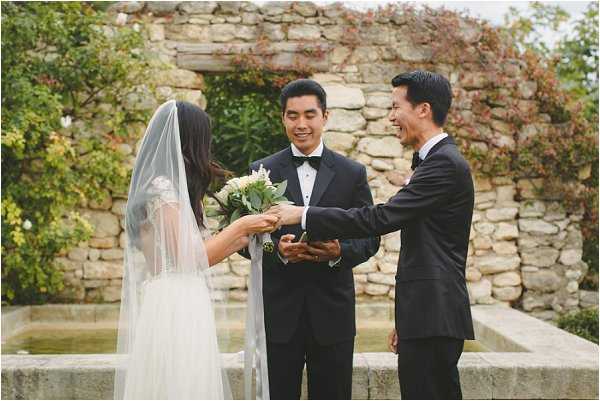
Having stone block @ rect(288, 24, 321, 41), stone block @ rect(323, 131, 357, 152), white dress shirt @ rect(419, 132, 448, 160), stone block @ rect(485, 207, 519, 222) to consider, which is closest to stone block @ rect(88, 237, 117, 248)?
stone block @ rect(323, 131, 357, 152)

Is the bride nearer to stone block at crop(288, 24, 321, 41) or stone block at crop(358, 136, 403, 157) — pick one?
stone block at crop(358, 136, 403, 157)

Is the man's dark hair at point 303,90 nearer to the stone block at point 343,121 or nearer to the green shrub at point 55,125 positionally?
the green shrub at point 55,125

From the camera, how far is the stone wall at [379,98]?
7719mm

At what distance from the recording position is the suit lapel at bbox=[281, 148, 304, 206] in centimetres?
362

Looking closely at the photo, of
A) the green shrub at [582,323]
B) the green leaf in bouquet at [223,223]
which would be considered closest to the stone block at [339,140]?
the green shrub at [582,323]

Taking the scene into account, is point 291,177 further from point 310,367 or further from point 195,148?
point 310,367

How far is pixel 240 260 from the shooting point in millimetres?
7668

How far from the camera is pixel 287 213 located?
329 centimetres

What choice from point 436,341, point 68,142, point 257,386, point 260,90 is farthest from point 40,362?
point 260,90

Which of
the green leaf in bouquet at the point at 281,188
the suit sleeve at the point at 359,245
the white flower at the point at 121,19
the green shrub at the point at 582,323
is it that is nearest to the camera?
the green leaf in bouquet at the point at 281,188

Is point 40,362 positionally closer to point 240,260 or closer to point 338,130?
point 240,260

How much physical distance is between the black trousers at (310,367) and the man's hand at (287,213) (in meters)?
0.49

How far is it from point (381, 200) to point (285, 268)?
14.4 feet

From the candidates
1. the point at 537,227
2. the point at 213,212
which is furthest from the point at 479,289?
the point at 213,212
